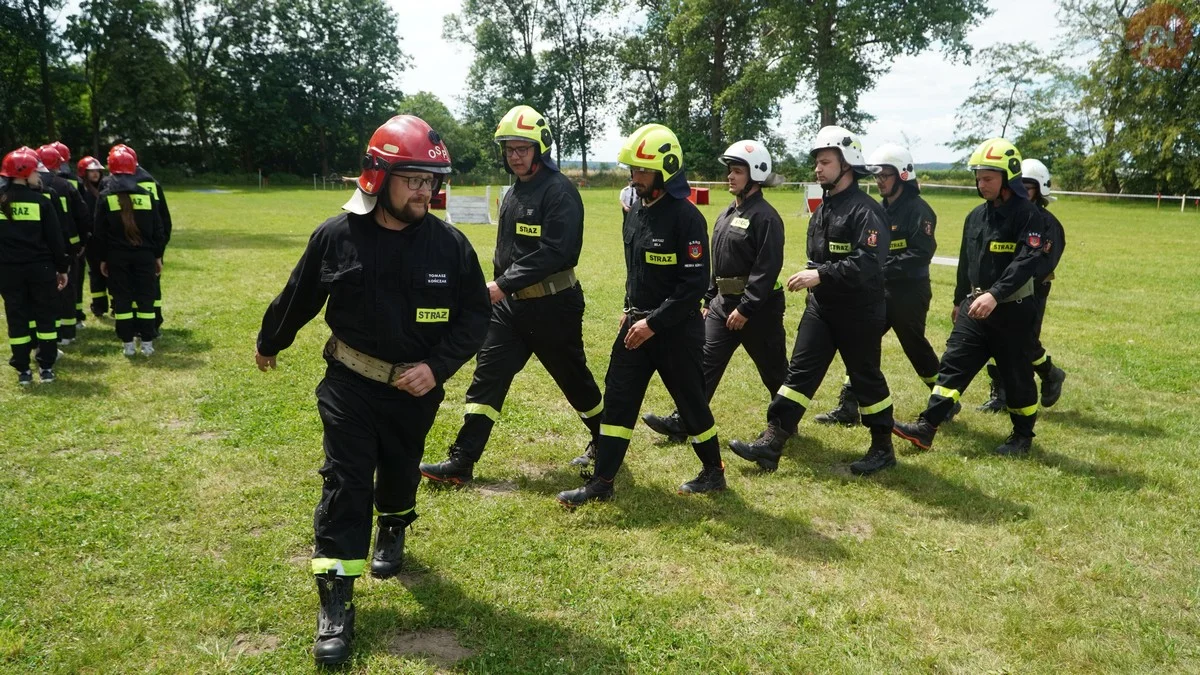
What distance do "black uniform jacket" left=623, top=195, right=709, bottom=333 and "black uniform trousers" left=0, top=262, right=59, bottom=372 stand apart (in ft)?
21.2

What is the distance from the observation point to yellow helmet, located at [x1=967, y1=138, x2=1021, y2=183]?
610 centimetres

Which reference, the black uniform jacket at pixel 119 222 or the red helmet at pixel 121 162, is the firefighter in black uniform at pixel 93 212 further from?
the red helmet at pixel 121 162

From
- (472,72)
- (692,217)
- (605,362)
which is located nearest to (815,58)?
(472,72)

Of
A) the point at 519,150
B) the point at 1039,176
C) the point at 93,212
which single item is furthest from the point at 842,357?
the point at 93,212

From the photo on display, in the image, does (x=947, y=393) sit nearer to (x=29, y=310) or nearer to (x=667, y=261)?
(x=667, y=261)

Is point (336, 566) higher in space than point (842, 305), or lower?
lower

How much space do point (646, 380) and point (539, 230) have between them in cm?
126

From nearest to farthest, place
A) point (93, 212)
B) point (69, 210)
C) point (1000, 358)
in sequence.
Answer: point (1000, 358), point (69, 210), point (93, 212)

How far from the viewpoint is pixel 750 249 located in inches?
242

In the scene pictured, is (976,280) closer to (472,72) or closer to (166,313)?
(166,313)

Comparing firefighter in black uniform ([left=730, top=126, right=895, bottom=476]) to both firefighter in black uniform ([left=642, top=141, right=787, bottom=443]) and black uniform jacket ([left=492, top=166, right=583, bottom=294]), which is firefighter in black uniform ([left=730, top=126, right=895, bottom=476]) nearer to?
firefighter in black uniform ([left=642, top=141, right=787, bottom=443])

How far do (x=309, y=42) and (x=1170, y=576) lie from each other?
67416 mm

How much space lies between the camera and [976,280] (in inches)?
256

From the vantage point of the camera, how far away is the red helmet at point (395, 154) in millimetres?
3582
